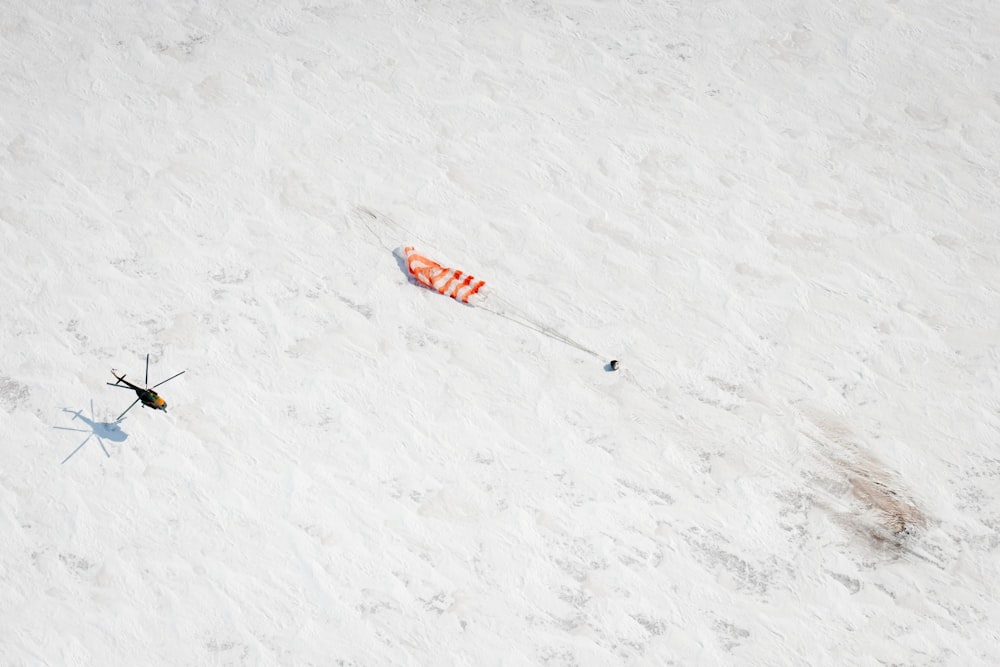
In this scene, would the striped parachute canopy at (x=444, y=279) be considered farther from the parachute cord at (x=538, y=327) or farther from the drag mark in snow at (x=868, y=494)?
the drag mark in snow at (x=868, y=494)

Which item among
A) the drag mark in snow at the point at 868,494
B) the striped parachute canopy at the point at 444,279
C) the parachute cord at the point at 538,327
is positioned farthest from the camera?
the striped parachute canopy at the point at 444,279

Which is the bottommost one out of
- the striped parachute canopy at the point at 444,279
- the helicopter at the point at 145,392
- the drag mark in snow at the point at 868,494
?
the helicopter at the point at 145,392

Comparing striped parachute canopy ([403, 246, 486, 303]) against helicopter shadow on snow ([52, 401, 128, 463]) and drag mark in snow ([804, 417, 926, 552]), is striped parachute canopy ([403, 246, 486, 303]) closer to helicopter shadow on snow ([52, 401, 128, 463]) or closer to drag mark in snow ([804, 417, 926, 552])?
helicopter shadow on snow ([52, 401, 128, 463])

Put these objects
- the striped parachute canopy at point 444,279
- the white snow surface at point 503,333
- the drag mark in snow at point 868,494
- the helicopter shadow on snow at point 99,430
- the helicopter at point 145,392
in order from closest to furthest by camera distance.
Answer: the white snow surface at point 503,333 < the drag mark in snow at point 868,494 < the helicopter at point 145,392 < the helicopter shadow on snow at point 99,430 < the striped parachute canopy at point 444,279

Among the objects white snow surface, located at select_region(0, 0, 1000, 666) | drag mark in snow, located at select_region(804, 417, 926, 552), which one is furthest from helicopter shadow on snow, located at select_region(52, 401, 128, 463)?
drag mark in snow, located at select_region(804, 417, 926, 552)

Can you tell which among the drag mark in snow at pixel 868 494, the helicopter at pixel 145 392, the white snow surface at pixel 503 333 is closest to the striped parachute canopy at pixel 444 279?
the white snow surface at pixel 503 333

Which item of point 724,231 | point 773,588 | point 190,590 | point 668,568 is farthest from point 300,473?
point 724,231

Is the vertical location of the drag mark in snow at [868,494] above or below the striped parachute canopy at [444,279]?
above
